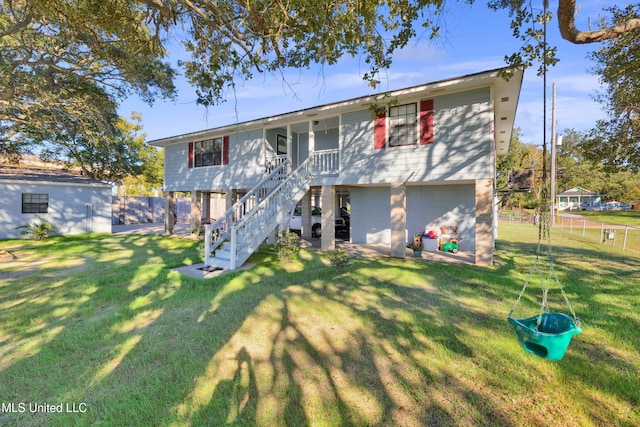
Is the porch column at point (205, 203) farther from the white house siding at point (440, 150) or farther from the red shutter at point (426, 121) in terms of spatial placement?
the red shutter at point (426, 121)

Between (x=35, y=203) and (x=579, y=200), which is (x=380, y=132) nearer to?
(x=35, y=203)

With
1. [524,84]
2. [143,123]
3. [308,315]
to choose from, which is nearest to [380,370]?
[308,315]

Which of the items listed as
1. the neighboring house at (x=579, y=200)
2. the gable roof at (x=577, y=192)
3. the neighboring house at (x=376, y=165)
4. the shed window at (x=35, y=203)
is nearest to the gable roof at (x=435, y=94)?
the neighboring house at (x=376, y=165)

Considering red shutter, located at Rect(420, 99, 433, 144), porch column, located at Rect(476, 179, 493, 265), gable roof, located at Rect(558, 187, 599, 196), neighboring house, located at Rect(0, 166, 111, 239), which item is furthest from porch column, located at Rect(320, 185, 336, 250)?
gable roof, located at Rect(558, 187, 599, 196)

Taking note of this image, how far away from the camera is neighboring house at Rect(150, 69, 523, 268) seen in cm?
820

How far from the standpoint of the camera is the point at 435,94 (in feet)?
28.6

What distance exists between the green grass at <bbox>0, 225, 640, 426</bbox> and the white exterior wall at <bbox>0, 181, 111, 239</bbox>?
9713 millimetres

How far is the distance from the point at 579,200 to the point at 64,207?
3369 inches

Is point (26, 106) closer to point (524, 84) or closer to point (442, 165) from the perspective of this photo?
point (442, 165)

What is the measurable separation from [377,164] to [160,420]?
8.82 m

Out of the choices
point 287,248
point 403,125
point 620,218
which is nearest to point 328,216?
point 287,248

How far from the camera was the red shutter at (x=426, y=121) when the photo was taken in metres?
8.86

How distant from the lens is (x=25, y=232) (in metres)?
13.3

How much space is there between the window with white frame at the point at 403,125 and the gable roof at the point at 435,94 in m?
0.44
